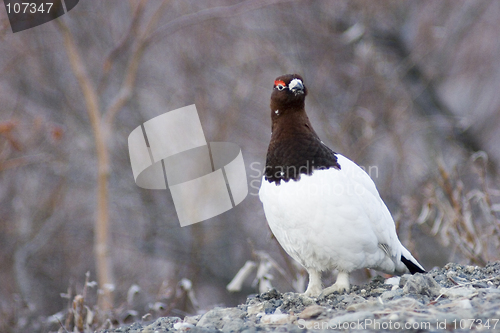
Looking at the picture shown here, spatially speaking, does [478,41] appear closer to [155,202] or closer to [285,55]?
[285,55]

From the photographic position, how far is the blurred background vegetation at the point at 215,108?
28.1 feet

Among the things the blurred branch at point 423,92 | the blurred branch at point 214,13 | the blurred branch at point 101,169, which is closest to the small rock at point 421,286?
the blurred branch at point 214,13

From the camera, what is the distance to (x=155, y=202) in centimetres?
948

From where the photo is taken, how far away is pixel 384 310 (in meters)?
2.71

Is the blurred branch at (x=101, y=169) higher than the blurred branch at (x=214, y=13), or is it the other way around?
the blurred branch at (x=214, y=13)

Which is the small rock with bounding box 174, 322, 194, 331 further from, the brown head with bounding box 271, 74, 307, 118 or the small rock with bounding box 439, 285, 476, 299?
the brown head with bounding box 271, 74, 307, 118

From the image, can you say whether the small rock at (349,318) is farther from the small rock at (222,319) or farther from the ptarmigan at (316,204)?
the ptarmigan at (316,204)

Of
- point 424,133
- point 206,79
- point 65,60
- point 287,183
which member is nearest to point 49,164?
point 65,60

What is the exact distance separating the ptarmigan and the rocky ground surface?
9.9 inches

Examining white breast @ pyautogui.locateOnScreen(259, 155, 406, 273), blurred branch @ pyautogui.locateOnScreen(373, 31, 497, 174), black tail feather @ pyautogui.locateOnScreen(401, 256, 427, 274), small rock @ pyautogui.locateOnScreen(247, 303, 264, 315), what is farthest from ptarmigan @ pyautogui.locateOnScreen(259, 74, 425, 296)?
blurred branch @ pyautogui.locateOnScreen(373, 31, 497, 174)

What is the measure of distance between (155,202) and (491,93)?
5741mm

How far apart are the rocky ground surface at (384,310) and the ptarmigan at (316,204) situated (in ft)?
0.83

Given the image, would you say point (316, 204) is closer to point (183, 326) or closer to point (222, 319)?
point (222, 319)

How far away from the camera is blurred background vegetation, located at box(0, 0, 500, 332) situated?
28.1 feet
